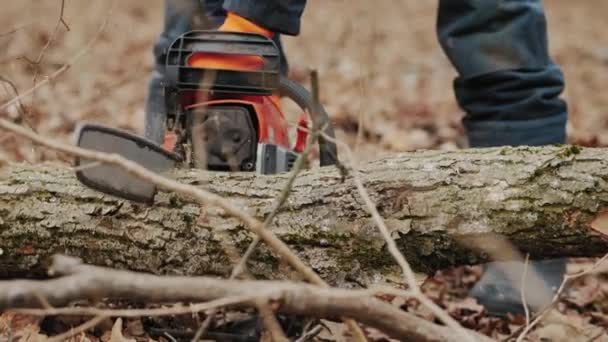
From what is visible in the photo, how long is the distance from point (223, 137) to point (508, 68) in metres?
0.96

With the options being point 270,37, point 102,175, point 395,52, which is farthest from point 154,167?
point 395,52

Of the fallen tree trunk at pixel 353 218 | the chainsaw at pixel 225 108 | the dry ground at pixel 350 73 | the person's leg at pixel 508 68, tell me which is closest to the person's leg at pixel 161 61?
the chainsaw at pixel 225 108

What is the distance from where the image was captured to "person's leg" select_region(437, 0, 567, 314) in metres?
2.70

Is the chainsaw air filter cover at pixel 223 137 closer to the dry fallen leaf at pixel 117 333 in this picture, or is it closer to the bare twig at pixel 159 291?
the dry fallen leaf at pixel 117 333

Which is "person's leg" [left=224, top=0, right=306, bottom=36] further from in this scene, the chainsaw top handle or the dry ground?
the dry ground

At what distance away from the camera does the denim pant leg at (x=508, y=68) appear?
270 centimetres

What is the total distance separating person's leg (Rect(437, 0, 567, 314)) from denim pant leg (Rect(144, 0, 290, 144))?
578mm

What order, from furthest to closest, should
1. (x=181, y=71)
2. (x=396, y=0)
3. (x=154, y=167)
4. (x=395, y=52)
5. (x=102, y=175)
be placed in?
(x=396, y=0)
(x=395, y=52)
(x=181, y=71)
(x=154, y=167)
(x=102, y=175)

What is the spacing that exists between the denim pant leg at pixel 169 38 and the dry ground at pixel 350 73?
33 cm

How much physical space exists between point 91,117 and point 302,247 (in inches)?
97.4

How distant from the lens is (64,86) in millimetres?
5129

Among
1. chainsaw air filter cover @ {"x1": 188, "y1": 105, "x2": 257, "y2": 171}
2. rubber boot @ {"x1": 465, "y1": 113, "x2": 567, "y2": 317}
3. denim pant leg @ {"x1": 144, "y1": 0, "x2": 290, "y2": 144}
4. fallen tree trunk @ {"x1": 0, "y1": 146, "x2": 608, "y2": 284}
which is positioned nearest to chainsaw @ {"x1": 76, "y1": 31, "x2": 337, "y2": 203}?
chainsaw air filter cover @ {"x1": 188, "y1": 105, "x2": 257, "y2": 171}

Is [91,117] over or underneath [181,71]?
underneath

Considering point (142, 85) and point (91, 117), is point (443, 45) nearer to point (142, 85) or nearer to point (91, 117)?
point (91, 117)
